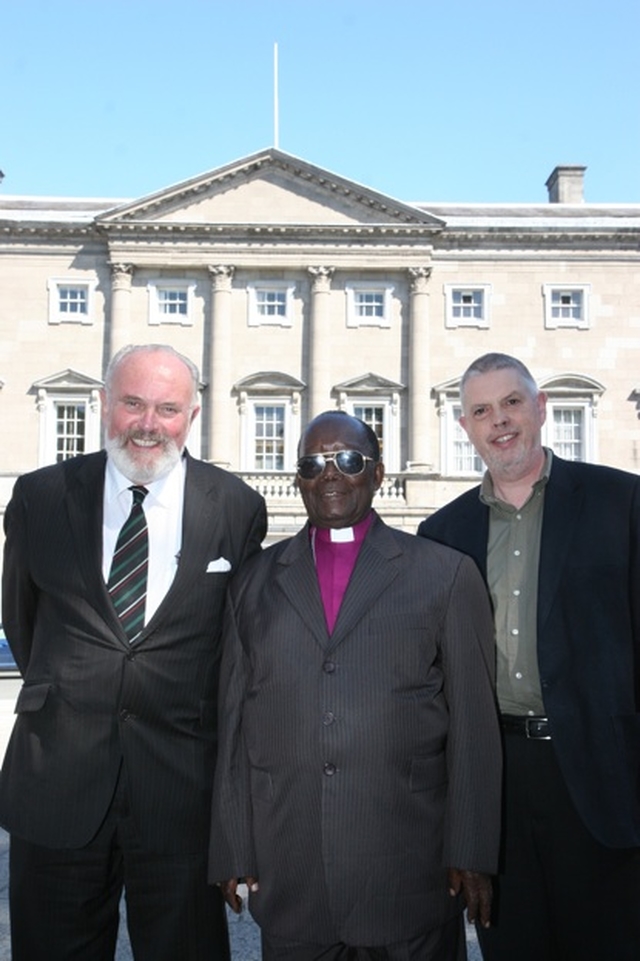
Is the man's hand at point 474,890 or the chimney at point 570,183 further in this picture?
the chimney at point 570,183

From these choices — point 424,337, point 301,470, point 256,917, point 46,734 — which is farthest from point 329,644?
point 424,337

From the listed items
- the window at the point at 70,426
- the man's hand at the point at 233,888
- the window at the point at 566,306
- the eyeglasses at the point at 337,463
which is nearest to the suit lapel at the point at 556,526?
the eyeglasses at the point at 337,463

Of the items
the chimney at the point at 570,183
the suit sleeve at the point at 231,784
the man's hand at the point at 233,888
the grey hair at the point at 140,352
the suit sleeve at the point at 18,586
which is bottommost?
the man's hand at the point at 233,888

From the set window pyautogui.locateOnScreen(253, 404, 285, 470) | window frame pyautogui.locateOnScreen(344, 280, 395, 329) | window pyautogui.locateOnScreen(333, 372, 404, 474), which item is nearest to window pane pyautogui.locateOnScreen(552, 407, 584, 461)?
window pyautogui.locateOnScreen(333, 372, 404, 474)

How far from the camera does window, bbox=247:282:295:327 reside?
33531 millimetres

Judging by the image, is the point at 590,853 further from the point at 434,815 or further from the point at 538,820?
the point at 434,815

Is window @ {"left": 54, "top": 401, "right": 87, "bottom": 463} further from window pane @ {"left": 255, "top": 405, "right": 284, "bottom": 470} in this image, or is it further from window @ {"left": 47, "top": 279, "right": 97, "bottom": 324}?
window pane @ {"left": 255, "top": 405, "right": 284, "bottom": 470}

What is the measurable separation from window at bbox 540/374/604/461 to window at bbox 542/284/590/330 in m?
2.10

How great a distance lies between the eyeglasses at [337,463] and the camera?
3.43 m

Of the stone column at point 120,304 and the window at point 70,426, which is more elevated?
the stone column at point 120,304

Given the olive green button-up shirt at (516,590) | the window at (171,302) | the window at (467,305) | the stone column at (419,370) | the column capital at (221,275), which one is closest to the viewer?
the olive green button-up shirt at (516,590)

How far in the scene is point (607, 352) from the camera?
3353 cm

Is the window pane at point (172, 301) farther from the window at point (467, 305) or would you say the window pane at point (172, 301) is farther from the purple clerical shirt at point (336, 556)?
the purple clerical shirt at point (336, 556)

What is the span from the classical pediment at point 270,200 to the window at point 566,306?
4.94 meters
